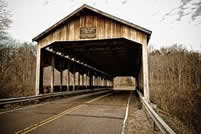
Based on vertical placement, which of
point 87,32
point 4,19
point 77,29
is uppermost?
point 4,19

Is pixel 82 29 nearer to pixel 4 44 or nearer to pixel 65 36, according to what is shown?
pixel 65 36

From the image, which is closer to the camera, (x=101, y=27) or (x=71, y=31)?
(x=101, y=27)

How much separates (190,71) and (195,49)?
2.19 meters

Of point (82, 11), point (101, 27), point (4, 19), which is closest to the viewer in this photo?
point (101, 27)

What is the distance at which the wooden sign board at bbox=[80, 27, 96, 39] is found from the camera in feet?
36.2

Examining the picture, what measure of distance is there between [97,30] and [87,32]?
0.81 m

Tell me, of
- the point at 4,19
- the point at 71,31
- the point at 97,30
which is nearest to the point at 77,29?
the point at 71,31

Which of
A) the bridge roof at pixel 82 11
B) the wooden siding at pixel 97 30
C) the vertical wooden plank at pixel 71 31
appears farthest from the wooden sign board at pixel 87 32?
the bridge roof at pixel 82 11

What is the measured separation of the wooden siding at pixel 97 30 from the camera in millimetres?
10363

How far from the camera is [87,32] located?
1112cm

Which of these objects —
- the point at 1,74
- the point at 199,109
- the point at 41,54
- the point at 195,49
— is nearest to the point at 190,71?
the point at 195,49

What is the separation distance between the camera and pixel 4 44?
14211mm

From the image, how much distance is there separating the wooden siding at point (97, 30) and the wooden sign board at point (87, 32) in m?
0.27

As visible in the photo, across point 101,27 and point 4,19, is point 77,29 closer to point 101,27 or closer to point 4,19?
point 101,27
